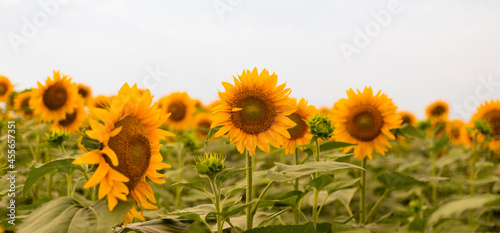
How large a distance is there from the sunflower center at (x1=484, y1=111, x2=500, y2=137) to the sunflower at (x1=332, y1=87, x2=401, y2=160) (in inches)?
55.8

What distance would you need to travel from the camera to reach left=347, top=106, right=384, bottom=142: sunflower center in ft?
9.47

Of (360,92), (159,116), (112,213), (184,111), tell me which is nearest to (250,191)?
(159,116)

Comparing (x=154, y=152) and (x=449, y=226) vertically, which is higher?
(x=154, y=152)

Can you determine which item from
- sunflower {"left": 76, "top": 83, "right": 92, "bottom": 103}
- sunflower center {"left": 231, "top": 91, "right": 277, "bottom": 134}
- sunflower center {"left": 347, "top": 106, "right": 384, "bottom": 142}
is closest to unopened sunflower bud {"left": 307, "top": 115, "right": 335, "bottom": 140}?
sunflower center {"left": 231, "top": 91, "right": 277, "bottom": 134}

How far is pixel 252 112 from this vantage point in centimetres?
196

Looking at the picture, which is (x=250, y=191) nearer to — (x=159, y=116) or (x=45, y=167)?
(x=159, y=116)

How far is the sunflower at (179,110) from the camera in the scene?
536 cm

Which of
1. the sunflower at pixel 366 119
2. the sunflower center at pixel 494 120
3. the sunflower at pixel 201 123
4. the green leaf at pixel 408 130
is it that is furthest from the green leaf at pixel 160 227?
the sunflower at pixel 201 123

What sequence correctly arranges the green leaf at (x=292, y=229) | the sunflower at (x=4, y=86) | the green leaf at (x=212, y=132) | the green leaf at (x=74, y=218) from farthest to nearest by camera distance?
the sunflower at (x=4, y=86), the green leaf at (x=212, y=132), the green leaf at (x=292, y=229), the green leaf at (x=74, y=218)

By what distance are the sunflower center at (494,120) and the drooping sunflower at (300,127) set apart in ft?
7.54

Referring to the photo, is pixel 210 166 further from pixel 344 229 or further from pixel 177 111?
pixel 177 111

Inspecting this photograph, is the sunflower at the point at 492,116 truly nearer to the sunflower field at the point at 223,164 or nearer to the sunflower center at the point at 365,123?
the sunflower field at the point at 223,164

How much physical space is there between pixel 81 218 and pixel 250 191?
769mm

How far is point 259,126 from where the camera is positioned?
1.98 metres
